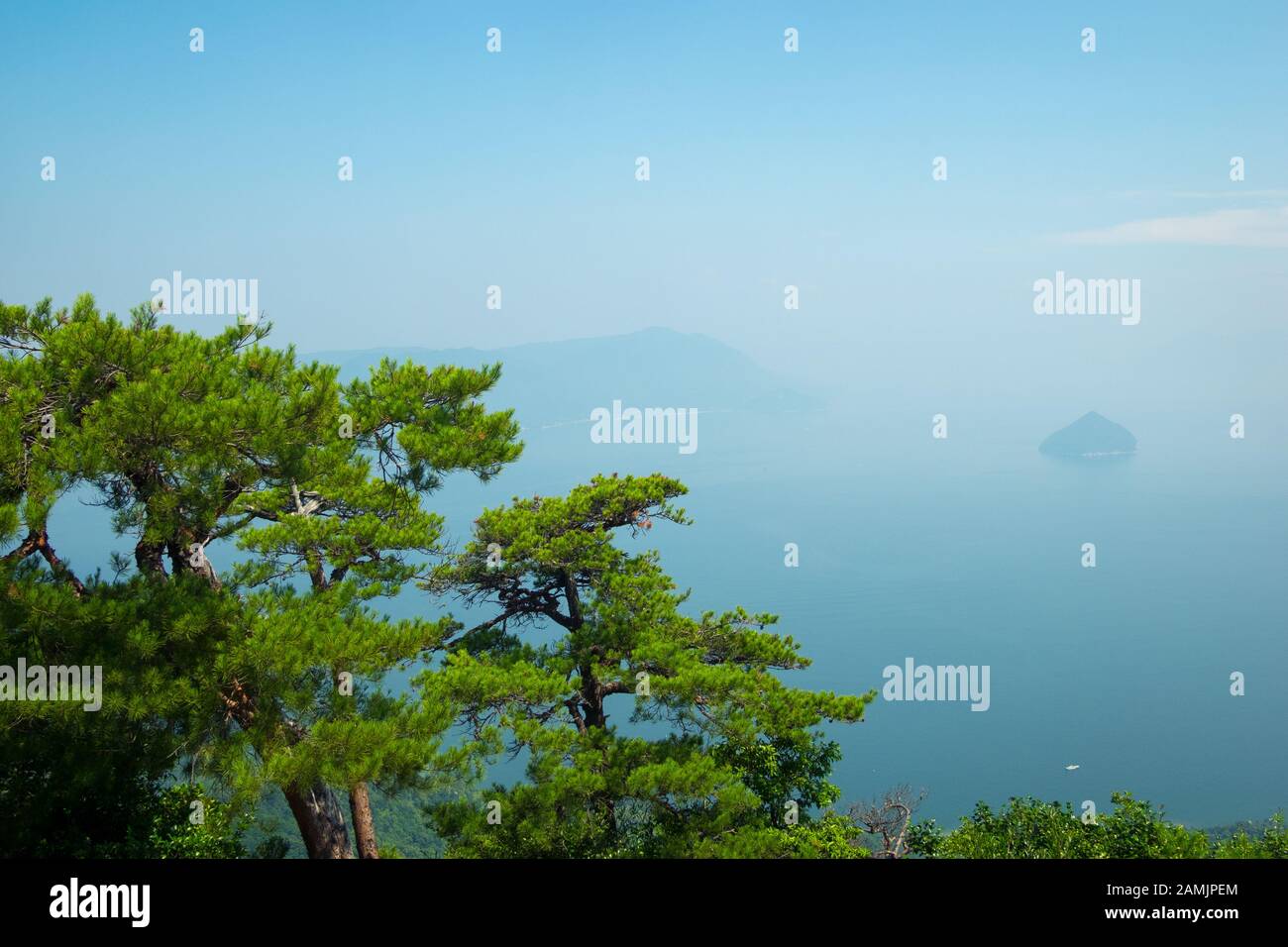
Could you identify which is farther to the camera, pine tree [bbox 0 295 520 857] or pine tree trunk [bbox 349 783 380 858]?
pine tree trunk [bbox 349 783 380 858]

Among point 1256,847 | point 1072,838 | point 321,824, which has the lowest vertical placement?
point 1256,847

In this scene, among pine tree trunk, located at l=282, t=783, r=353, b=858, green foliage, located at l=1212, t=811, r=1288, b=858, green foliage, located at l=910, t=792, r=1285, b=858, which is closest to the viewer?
pine tree trunk, located at l=282, t=783, r=353, b=858

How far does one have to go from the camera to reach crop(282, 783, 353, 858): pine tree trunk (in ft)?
23.6

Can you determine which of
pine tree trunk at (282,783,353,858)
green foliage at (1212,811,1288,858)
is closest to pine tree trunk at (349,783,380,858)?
pine tree trunk at (282,783,353,858)

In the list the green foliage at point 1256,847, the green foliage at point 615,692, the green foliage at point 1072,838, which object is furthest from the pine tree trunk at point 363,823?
the green foliage at point 1256,847

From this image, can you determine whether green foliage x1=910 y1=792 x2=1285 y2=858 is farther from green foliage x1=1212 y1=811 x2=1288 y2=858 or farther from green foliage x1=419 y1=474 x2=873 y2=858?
green foliage x1=419 y1=474 x2=873 y2=858

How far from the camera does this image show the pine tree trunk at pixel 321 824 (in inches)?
283

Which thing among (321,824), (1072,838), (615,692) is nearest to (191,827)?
(321,824)

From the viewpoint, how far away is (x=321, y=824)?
728cm

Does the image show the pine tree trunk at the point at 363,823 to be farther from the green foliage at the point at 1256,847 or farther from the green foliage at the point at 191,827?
the green foliage at the point at 1256,847

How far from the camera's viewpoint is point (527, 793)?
796 cm

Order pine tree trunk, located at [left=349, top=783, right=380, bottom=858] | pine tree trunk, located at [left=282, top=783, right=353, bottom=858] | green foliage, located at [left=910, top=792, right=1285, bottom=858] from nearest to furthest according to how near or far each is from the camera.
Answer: pine tree trunk, located at [left=282, top=783, right=353, bottom=858], pine tree trunk, located at [left=349, top=783, right=380, bottom=858], green foliage, located at [left=910, top=792, right=1285, bottom=858]

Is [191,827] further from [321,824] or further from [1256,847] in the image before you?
[1256,847]
